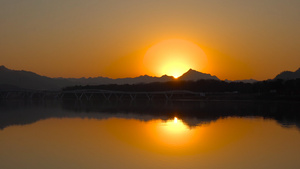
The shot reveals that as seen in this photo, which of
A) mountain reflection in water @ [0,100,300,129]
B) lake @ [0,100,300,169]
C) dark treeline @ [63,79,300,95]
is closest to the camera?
lake @ [0,100,300,169]

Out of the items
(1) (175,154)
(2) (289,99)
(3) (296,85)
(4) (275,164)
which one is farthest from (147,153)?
(3) (296,85)

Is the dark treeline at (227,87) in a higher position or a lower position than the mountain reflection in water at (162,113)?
higher

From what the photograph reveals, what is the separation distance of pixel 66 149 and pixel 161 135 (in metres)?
8.95


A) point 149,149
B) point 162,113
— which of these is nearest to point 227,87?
point 162,113

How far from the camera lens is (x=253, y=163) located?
15.8 meters

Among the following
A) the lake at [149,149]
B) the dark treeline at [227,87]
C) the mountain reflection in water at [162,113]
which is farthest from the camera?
the dark treeline at [227,87]

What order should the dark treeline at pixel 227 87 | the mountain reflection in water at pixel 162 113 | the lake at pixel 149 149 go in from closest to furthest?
1. the lake at pixel 149 149
2. the mountain reflection in water at pixel 162 113
3. the dark treeline at pixel 227 87

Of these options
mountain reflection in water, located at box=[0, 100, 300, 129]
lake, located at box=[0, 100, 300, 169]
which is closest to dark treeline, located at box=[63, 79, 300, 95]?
mountain reflection in water, located at box=[0, 100, 300, 129]

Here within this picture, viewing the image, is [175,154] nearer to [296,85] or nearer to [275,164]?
[275,164]

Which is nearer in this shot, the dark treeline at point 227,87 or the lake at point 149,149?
the lake at point 149,149

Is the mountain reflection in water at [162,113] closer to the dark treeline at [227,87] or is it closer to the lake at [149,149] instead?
the lake at [149,149]

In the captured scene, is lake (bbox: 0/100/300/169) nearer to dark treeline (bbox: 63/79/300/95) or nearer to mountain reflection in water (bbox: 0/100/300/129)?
mountain reflection in water (bbox: 0/100/300/129)

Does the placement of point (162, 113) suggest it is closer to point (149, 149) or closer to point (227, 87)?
point (149, 149)

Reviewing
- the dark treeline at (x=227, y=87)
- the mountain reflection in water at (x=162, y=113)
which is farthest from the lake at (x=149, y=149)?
the dark treeline at (x=227, y=87)
